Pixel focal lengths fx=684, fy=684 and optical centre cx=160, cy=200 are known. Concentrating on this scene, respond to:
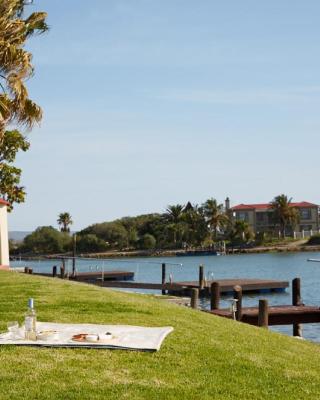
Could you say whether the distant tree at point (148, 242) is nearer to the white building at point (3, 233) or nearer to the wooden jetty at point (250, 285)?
the wooden jetty at point (250, 285)

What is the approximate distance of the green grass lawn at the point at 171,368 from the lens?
8.65 meters

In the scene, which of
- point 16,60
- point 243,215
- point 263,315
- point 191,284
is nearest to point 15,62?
point 16,60

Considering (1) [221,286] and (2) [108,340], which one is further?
(1) [221,286]

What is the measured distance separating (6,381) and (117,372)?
148 centimetres

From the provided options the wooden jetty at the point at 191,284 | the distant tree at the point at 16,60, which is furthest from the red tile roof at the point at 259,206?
the distant tree at the point at 16,60

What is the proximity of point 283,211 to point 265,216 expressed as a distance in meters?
18.6

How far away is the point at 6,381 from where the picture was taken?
8.87 m

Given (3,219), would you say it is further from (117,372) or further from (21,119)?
(117,372)

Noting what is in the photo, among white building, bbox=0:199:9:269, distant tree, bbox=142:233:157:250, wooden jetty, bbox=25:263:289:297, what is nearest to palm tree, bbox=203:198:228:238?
distant tree, bbox=142:233:157:250

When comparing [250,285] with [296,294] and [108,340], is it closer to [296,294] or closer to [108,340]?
[296,294]

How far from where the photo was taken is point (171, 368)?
976 cm

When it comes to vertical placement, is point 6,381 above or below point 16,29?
below

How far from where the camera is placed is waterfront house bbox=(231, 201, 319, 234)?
550ft

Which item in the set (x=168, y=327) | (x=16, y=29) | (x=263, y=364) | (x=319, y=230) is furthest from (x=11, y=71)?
(x=319, y=230)
